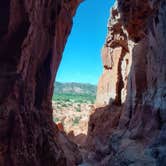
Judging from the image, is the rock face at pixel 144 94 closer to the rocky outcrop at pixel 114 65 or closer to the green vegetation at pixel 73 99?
the rocky outcrop at pixel 114 65

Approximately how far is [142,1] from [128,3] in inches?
67.1

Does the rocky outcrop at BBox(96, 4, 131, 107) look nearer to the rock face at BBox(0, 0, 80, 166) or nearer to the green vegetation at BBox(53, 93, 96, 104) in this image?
the rock face at BBox(0, 0, 80, 166)

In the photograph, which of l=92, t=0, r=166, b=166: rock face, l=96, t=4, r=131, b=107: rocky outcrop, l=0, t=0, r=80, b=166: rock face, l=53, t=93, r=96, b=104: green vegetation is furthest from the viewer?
l=53, t=93, r=96, b=104: green vegetation

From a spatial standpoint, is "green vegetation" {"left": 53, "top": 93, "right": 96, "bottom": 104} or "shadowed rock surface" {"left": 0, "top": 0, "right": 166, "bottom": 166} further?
"green vegetation" {"left": 53, "top": 93, "right": 96, "bottom": 104}

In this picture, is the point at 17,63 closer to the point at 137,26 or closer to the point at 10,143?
the point at 10,143

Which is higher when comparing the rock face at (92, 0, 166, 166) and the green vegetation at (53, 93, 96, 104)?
the rock face at (92, 0, 166, 166)

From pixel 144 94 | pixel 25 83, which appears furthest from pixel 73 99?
pixel 144 94

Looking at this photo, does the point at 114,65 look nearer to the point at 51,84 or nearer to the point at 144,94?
the point at 51,84

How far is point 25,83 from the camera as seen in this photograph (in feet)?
63.0

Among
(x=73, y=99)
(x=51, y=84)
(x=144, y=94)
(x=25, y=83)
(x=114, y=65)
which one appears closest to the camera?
(x=144, y=94)

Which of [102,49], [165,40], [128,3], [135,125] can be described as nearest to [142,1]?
[128,3]

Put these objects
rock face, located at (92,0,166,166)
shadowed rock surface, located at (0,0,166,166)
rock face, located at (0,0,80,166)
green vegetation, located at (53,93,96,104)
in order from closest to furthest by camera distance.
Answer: rock face, located at (92,0,166,166)
shadowed rock surface, located at (0,0,166,166)
rock face, located at (0,0,80,166)
green vegetation, located at (53,93,96,104)

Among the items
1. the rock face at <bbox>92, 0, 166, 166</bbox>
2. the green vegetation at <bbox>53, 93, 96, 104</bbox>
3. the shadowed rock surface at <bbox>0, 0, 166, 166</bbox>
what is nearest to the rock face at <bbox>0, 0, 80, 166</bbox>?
the shadowed rock surface at <bbox>0, 0, 166, 166</bbox>

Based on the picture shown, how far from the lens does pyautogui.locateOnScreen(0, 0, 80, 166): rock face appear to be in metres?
16.8
